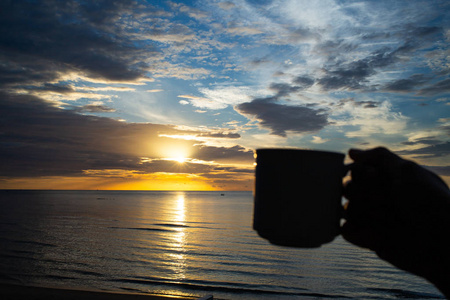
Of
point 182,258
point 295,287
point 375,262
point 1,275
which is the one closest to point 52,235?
point 1,275

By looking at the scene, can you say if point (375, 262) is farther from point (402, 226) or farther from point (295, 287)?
point (402, 226)

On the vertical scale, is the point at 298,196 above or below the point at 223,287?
above

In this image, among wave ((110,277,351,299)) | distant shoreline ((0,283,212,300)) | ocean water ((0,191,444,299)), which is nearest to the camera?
distant shoreline ((0,283,212,300))

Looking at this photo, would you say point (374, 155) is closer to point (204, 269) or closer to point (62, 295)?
point (62, 295)

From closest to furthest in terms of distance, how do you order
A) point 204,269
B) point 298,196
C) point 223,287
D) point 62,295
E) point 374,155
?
1. point 298,196
2. point 374,155
3. point 62,295
4. point 223,287
5. point 204,269

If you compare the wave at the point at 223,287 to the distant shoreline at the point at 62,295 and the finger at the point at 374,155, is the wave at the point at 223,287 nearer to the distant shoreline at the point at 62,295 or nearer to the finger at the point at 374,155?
the distant shoreline at the point at 62,295

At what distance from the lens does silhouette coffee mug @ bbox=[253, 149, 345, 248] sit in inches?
36.1

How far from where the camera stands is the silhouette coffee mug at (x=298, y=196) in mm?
918

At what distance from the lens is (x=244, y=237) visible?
25.2 m

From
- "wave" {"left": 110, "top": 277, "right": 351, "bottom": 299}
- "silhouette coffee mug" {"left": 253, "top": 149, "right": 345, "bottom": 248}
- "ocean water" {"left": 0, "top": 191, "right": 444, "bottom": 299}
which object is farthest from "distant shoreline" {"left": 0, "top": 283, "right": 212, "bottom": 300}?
"silhouette coffee mug" {"left": 253, "top": 149, "right": 345, "bottom": 248}

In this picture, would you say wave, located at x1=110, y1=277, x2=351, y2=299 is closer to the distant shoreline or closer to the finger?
the distant shoreline

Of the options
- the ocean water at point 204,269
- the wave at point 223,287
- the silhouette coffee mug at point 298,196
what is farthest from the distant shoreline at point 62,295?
the silhouette coffee mug at point 298,196

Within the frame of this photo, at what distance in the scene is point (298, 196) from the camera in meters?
0.92

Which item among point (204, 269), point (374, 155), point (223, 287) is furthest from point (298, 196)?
point (204, 269)
